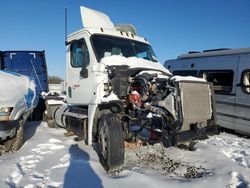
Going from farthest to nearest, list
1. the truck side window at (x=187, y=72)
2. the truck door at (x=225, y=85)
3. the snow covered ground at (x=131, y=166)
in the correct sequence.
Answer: the truck side window at (x=187, y=72)
the truck door at (x=225, y=85)
the snow covered ground at (x=131, y=166)

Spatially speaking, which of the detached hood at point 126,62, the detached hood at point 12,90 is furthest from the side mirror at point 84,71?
the detached hood at point 12,90

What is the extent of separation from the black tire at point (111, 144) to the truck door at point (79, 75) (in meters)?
1.19

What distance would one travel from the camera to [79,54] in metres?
6.87

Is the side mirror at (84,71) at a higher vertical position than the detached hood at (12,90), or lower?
higher

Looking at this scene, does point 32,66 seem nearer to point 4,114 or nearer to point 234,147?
point 4,114

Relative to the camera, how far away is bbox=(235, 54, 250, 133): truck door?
8.26 metres

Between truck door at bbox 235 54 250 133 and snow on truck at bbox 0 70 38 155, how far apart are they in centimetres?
581

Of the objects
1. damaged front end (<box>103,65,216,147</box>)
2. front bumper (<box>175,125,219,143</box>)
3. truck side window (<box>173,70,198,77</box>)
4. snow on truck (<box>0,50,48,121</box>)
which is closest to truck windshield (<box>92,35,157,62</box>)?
damaged front end (<box>103,65,216,147</box>)

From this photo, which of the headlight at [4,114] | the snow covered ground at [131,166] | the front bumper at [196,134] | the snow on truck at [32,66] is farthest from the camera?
the snow on truck at [32,66]

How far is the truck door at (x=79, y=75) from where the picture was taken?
20.7ft

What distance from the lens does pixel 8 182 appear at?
456cm

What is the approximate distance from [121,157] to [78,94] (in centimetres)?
231

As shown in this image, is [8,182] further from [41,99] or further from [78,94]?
[41,99]

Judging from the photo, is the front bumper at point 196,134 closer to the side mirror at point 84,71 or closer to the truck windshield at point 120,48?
the truck windshield at point 120,48
